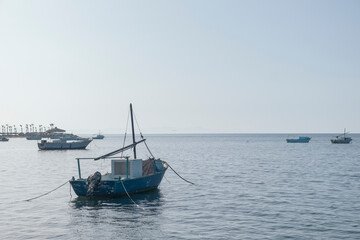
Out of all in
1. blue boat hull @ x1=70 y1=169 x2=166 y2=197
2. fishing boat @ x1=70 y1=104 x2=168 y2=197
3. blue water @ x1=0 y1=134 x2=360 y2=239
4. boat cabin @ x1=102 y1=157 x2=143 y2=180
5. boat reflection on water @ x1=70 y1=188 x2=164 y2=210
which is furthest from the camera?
boat cabin @ x1=102 y1=157 x2=143 y2=180

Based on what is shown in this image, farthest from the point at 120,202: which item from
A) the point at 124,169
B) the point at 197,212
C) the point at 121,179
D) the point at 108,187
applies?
the point at 197,212

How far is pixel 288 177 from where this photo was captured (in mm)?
47094

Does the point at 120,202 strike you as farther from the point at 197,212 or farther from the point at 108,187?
the point at 197,212

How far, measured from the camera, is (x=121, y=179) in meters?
33.3

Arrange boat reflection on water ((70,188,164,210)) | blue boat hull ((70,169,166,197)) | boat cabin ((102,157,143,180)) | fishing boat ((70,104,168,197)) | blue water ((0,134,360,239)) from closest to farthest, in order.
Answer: blue water ((0,134,360,239)) → boat reflection on water ((70,188,164,210)) → fishing boat ((70,104,168,197)) → blue boat hull ((70,169,166,197)) → boat cabin ((102,157,143,180))

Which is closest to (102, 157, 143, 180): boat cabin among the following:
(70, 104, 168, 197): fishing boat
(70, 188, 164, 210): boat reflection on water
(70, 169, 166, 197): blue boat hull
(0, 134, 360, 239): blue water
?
(70, 104, 168, 197): fishing boat

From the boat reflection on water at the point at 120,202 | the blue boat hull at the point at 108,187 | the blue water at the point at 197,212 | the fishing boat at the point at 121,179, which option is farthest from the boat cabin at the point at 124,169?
the blue water at the point at 197,212

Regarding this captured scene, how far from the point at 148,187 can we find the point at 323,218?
1661 centimetres

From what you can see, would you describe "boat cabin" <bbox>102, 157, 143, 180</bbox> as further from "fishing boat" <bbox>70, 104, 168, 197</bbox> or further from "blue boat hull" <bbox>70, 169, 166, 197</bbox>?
"blue boat hull" <bbox>70, 169, 166, 197</bbox>

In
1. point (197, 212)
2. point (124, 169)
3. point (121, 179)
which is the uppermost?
point (124, 169)

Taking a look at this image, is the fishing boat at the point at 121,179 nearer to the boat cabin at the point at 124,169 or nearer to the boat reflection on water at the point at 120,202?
the boat cabin at the point at 124,169

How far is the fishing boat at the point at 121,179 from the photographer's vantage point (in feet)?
105

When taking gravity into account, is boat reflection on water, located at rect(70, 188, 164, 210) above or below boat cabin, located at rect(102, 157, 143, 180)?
below

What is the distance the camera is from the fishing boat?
105 feet
